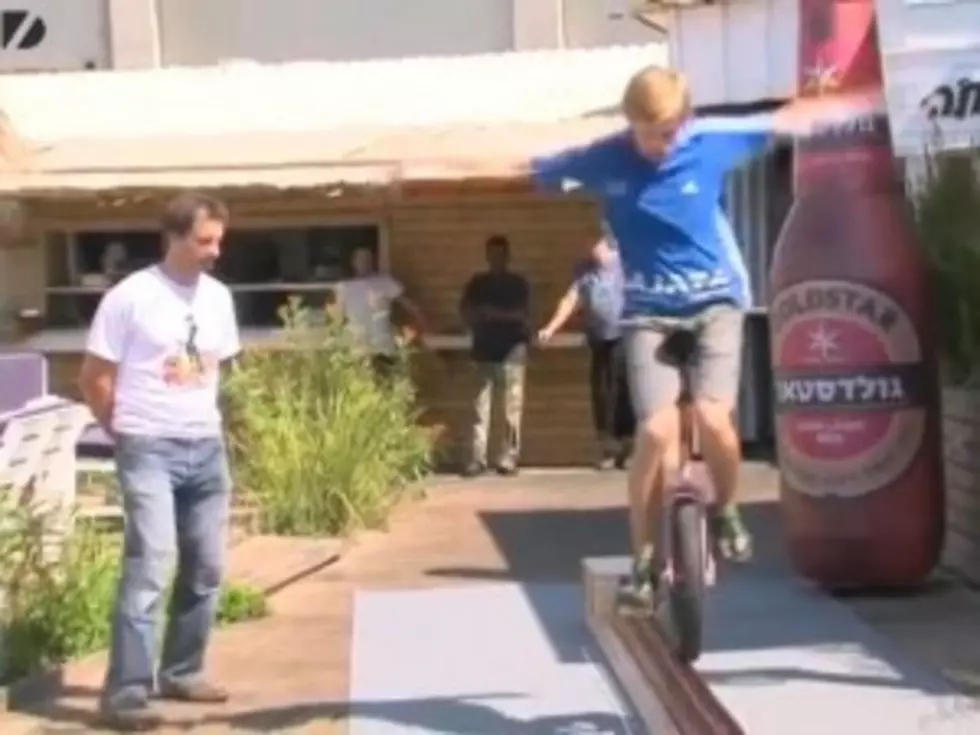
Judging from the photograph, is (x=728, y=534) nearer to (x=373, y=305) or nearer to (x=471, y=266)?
(x=373, y=305)

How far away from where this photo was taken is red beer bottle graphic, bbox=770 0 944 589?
10.7m

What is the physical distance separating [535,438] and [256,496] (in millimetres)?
5293

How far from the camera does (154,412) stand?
28.7 feet

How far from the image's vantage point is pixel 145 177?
18.6m

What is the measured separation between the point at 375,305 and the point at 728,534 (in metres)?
10.8

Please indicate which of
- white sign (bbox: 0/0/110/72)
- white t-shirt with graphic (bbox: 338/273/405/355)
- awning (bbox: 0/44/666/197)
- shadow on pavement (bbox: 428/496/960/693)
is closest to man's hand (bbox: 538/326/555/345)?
white t-shirt with graphic (bbox: 338/273/405/355)

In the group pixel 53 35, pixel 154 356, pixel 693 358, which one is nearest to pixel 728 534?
pixel 693 358

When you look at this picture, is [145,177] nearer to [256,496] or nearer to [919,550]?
[256,496]

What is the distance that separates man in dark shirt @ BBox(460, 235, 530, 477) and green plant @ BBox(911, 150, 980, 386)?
7.33 metres

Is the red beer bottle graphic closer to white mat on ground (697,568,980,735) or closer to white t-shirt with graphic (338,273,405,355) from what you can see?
white mat on ground (697,568,980,735)

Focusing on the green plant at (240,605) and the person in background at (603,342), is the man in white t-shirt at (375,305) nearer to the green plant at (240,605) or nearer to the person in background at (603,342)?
the person in background at (603,342)

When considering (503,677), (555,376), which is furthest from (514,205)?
(503,677)

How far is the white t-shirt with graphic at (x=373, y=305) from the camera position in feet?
60.4

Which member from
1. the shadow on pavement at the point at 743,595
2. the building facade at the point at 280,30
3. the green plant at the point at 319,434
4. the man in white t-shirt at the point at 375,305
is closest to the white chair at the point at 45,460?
the green plant at the point at 319,434
